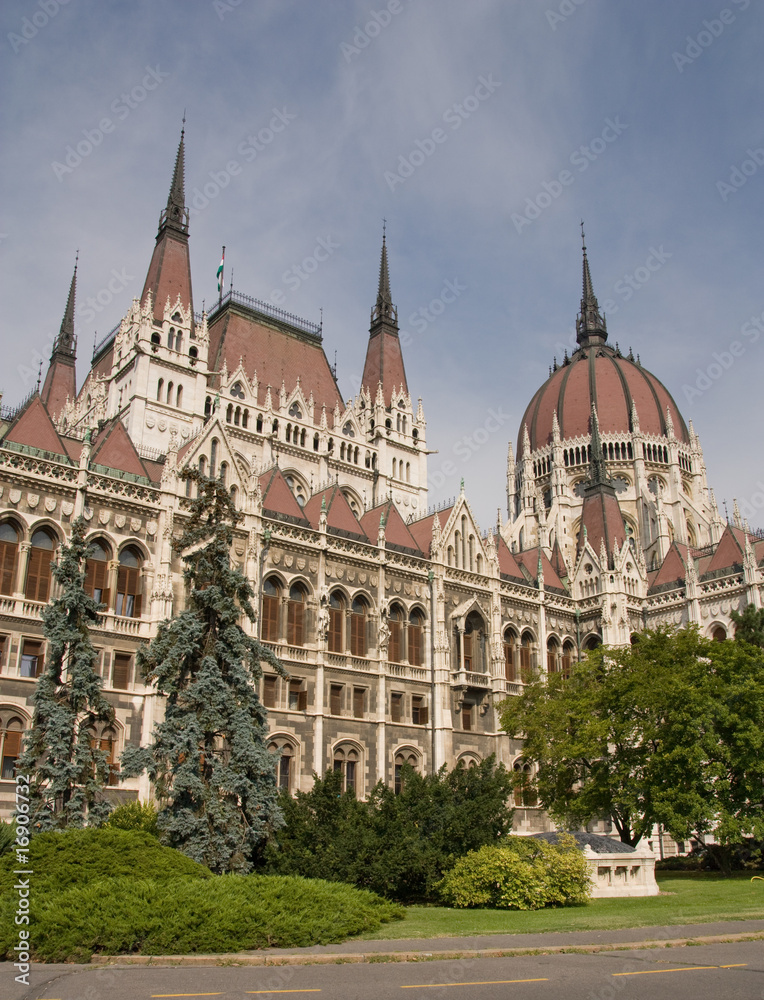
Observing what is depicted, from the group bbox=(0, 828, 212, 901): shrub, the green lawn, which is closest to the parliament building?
bbox=(0, 828, 212, 901): shrub

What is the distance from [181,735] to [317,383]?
3704cm

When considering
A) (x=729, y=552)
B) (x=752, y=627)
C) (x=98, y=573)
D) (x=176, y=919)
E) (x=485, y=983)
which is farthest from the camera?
(x=729, y=552)

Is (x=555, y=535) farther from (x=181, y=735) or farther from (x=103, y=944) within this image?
(x=103, y=944)

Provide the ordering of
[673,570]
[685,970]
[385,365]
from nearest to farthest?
[685,970] < [673,570] < [385,365]

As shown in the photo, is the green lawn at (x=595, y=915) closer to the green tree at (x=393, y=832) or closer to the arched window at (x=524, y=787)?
the green tree at (x=393, y=832)

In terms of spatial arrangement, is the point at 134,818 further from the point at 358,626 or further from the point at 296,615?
the point at 358,626

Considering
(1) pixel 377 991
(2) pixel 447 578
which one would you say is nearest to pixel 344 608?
(2) pixel 447 578

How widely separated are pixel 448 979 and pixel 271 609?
26.0m

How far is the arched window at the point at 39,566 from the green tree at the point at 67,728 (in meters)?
8.21

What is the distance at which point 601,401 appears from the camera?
83.8 metres

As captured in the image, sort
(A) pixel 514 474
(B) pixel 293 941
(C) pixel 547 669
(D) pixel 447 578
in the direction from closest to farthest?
(B) pixel 293 941 → (D) pixel 447 578 → (C) pixel 547 669 → (A) pixel 514 474

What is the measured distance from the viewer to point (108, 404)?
161 ft

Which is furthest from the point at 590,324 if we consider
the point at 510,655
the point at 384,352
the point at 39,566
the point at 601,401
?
the point at 39,566

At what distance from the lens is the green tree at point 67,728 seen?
75.6ft
